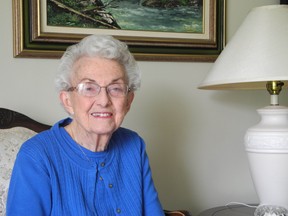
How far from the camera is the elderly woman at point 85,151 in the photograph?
1252 millimetres

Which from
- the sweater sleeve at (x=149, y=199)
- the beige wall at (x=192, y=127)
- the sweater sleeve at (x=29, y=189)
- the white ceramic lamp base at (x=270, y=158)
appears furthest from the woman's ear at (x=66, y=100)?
the white ceramic lamp base at (x=270, y=158)

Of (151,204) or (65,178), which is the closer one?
(65,178)

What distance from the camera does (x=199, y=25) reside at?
2104 mm

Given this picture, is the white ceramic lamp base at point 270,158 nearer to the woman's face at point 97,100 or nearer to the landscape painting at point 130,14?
the woman's face at point 97,100

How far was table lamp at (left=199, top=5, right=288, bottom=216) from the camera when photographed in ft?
4.96

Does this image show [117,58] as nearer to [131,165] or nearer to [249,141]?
[131,165]

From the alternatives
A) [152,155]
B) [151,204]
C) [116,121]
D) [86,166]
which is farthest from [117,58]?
[152,155]

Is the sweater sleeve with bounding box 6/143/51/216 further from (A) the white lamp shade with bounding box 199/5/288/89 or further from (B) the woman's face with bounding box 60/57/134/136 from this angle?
(A) the white lamp shade with bounding box 199/5/288/89

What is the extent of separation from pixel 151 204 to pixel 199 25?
3.36ft

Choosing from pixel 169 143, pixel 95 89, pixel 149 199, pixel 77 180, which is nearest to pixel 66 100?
pixel 95 89

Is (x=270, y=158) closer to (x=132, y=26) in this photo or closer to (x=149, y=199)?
(x=149, y=199)

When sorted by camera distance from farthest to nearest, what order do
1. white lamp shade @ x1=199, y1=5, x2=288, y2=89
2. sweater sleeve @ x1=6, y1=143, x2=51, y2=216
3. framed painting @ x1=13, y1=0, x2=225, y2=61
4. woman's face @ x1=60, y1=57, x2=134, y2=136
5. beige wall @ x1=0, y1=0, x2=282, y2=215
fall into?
beige wall @ x1=0, y1=0, x2=282, y2=215 → framed painting @ x1=13, y1=0, x2=225, y2=61 → white lamp shade @ x1=199, y1=5, x2=288, y2=89 → woman's face @ x1=60, y1=57, x2=134, y2=136 → sweater sleeve @ x1=6, y1=143, x2=51, y2=216

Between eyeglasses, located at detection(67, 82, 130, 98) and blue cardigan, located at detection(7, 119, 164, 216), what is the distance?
0.18 meters

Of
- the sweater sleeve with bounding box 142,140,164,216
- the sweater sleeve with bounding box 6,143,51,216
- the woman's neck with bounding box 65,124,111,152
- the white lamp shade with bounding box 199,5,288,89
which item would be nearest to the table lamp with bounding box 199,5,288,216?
the white lamp shade with bounding box 199,5,288,89
